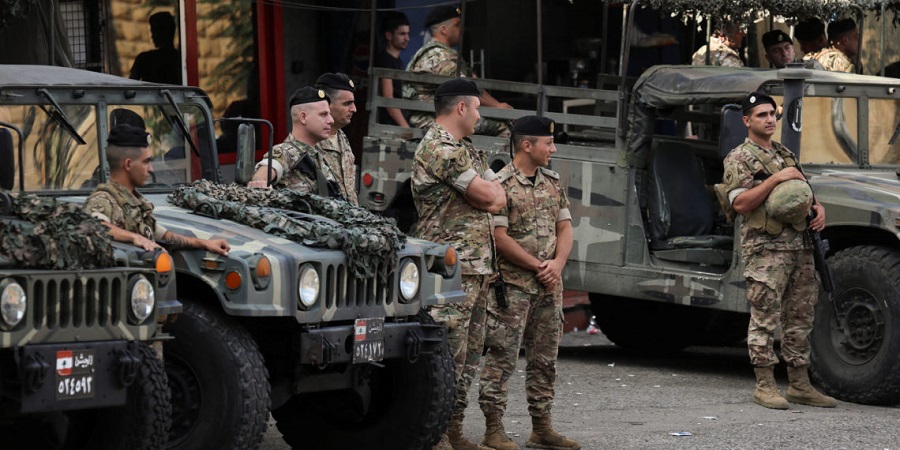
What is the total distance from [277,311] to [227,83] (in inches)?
325

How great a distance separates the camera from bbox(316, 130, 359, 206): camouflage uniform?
8719mm

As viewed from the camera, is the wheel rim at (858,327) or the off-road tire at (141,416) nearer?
the off-road tire at (141,416)

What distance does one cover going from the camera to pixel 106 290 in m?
5.96

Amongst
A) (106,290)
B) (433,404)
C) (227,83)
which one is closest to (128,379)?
(106,290)

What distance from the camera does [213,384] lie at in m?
6.74

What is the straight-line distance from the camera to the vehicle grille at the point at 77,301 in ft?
18.9

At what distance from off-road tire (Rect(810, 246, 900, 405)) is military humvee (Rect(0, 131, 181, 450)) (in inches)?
205

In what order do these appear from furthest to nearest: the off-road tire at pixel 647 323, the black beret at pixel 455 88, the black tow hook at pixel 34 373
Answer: the off-road tire at pixel 647 323
the black beret at pixel 455 88
the black tow hook at pixel 34 373

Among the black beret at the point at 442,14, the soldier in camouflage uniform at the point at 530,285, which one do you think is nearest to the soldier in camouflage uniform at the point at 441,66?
the black beret at the point at 442,14

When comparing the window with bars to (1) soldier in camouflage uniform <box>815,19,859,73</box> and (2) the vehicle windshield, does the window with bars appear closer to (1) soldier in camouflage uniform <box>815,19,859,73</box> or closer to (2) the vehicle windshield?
(2) the vehicle windshield

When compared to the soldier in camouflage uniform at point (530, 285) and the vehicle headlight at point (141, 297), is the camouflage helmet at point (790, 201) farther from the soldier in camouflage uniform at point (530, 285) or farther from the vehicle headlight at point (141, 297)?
the vehicle headlight at point (141, 297)

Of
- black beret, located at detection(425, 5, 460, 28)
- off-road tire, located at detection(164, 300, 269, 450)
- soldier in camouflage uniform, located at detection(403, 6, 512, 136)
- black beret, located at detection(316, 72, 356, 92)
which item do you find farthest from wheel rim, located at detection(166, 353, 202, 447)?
black beret, located at detection(425, 5, 460, 28)

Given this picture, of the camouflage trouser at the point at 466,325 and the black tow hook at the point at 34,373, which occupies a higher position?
the black tow hook at the point at 34,373

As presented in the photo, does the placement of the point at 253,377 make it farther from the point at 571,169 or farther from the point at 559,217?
the point at 571,169
